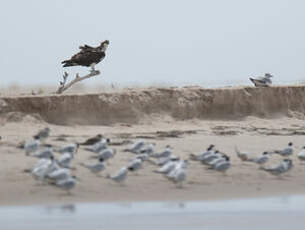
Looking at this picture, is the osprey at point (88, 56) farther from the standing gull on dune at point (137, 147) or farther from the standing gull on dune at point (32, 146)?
the standing gull on dune at point (32, 146)

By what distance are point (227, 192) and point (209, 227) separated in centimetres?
272

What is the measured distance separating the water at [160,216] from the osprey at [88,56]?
964 centimetres

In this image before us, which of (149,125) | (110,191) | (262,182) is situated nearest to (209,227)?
(110,191)

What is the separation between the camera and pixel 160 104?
23109 millimetres

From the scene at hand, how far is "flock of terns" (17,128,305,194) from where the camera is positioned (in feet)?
50.0

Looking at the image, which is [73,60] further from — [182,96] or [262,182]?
[262,182]

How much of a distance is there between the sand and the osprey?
1724 mm

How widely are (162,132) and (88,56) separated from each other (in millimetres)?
4018

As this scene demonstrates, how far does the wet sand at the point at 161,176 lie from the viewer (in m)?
15.2

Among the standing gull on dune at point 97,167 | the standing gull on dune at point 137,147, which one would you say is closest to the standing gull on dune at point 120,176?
the standing gull on dune at point 97,167

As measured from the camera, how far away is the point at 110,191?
15445mm

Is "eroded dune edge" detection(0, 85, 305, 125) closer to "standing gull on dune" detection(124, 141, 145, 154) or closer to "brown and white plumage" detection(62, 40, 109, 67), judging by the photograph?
"brown and white plumage" detection(62, 40, 109, 67)

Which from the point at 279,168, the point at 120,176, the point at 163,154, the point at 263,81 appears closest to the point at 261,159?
the point at 279,168

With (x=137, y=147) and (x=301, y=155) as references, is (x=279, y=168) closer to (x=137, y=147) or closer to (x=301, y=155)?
(x=301, y=155)
